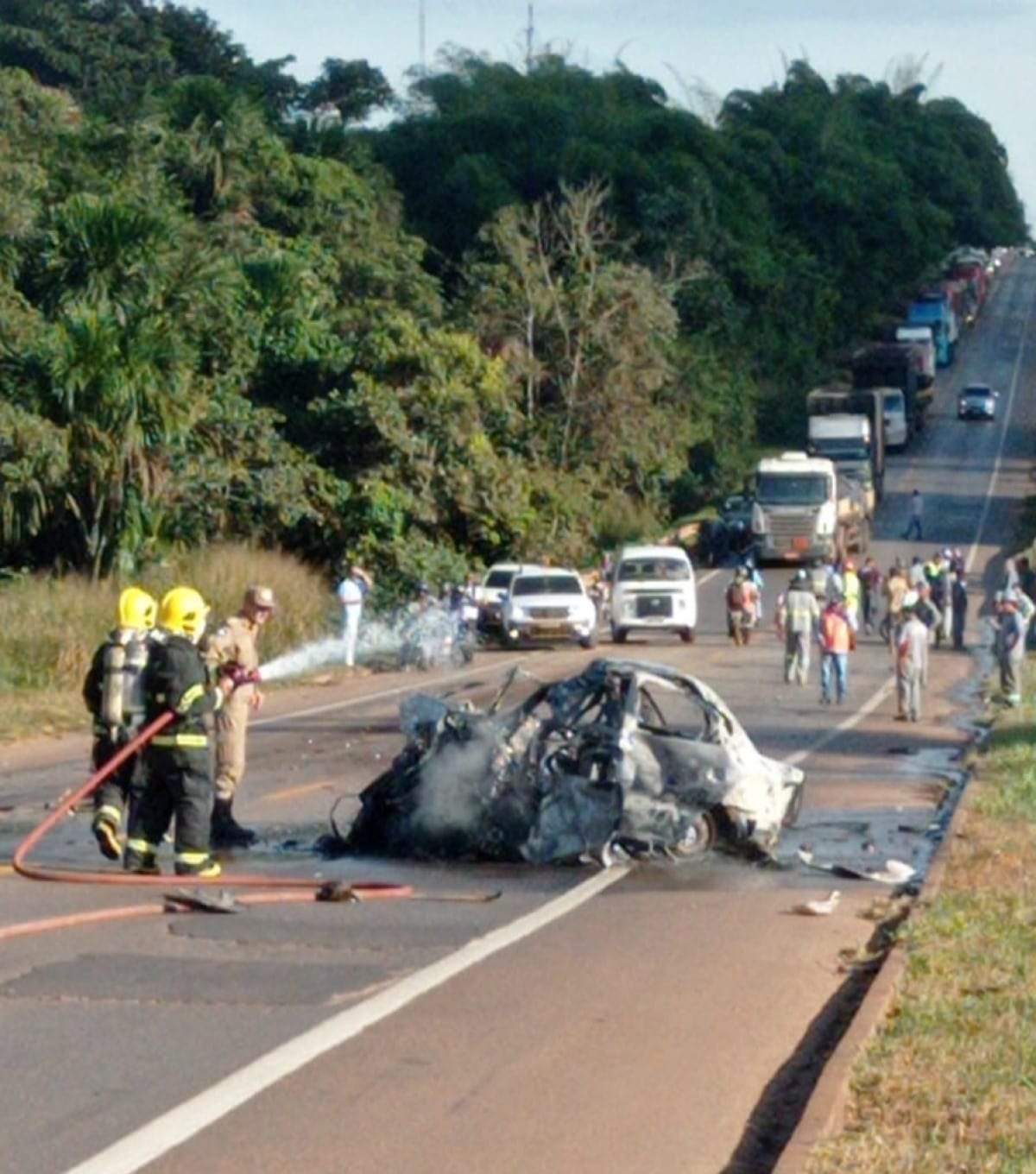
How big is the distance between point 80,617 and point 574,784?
18047 millimetres

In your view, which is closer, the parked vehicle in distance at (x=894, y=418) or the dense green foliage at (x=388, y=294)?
the dense green foliage at (x=388, y=294)

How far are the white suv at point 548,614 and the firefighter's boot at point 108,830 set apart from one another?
3031 cm

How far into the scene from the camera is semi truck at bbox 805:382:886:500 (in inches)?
2672

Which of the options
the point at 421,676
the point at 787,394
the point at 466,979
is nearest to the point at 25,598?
the point at 421,676

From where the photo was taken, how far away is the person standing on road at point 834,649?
30031 millimetres

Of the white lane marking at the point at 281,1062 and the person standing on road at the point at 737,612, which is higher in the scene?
the white lane marking at the point at 281,1062

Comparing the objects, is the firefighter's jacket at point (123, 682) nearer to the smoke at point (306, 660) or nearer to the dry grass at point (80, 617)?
the dry grass at point (80, 617)

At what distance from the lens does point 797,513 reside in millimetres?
58812

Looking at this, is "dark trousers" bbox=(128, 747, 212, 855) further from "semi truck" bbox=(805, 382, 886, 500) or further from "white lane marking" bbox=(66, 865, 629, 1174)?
"semi truck" bbox=(805, 382, 886, 500)

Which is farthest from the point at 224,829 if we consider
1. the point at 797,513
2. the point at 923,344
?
the point at 923,344

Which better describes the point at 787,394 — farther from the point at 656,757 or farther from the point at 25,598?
the point at 656,757

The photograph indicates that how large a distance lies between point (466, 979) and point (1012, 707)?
1932 centimetres

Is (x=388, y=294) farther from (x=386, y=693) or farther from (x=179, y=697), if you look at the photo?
(x=179, y=697)

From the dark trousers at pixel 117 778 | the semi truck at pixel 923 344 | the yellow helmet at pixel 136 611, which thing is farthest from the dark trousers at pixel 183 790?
the semi truck at pixel 923 344
